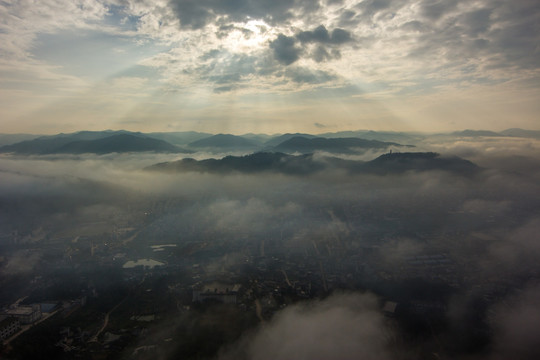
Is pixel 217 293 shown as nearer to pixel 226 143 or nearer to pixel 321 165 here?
pixel 321 165

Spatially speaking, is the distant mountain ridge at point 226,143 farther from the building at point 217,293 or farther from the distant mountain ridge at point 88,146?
the building at point 217,293

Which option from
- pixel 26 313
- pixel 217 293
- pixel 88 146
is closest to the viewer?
pixel 26 313

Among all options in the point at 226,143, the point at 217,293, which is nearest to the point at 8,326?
the point at 217,293

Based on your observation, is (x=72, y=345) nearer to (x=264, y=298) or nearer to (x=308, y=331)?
(x=264, y=298)

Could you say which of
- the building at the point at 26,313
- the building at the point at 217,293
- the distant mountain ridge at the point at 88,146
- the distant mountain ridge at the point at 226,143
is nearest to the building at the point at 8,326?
the building at the point at 26,313

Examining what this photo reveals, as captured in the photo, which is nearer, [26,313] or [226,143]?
[26,313]

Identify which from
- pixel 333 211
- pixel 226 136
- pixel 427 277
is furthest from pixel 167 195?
pixel 226 136
